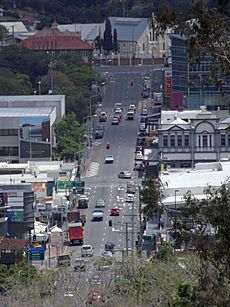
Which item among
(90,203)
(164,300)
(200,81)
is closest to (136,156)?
(90,203)

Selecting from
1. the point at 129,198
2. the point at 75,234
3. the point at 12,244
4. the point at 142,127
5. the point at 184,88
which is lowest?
the point at 142,127

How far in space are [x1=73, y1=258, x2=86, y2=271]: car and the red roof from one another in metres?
39.2

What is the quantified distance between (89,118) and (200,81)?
1449 inches

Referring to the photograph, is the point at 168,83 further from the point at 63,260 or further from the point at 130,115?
the point at 63,260

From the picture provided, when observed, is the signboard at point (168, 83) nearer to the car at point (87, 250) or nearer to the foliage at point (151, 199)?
the car at point (87, 250)

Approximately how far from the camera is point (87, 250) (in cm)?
3256

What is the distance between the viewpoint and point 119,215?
3722 centimetres

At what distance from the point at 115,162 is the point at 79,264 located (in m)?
17.1

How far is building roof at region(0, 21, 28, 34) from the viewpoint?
75.2 m

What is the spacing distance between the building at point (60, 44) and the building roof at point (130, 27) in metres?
1.81

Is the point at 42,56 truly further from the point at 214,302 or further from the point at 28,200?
the point at 214,302

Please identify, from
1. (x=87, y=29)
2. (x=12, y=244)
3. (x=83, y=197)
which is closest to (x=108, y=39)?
(x=87, y=29)

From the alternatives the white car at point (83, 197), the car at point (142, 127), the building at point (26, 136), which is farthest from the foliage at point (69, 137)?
the white car at point (83, 197)

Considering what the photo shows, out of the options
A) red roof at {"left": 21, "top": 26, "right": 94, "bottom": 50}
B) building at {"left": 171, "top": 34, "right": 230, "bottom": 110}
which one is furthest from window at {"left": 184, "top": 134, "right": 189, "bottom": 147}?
red roof at {"left": 21, "top": 26, "right": 94, "bottom": 50}
